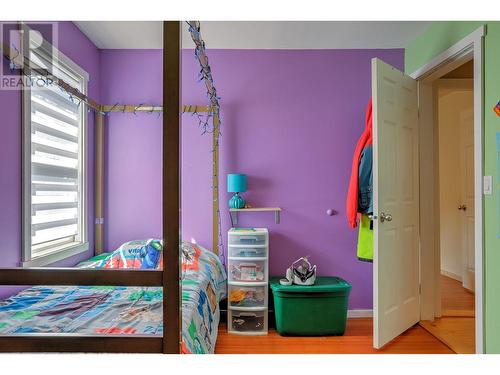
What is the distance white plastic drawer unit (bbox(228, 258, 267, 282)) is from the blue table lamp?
1.67 ft

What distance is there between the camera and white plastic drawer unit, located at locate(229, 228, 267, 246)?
9.29 ft

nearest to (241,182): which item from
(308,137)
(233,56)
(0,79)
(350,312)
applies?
(308,137)

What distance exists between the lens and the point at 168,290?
1.11 m

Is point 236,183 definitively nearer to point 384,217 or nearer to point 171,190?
point 384,217

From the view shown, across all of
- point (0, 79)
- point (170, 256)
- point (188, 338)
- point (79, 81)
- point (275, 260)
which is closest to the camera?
point (170, 256)

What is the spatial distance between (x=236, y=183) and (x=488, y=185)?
1822 mm

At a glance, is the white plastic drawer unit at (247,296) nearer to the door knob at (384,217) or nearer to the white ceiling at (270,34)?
the door knob at (384,217)

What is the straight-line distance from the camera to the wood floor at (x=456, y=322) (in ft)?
8.11

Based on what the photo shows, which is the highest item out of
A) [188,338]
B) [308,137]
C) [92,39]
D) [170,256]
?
[92,39]

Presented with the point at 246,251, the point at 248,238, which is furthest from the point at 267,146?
the point at 246,251

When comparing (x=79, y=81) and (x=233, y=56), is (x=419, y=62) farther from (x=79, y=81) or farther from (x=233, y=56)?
(x=79, y=81)

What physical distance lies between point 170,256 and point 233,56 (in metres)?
2.56

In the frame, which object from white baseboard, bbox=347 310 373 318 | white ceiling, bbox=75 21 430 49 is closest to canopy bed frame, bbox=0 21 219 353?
white ceiling, bbox=75 21 430 49

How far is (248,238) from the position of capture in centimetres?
286
